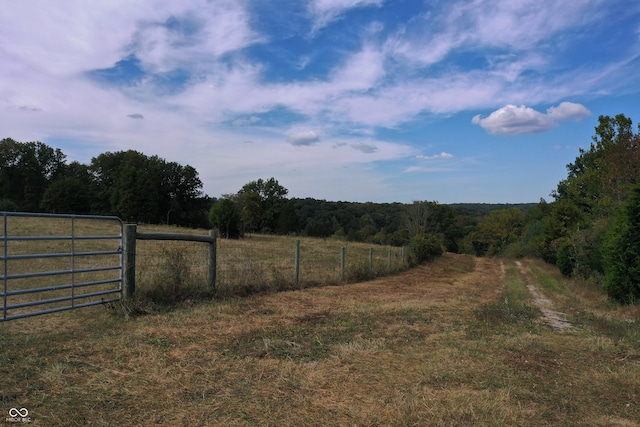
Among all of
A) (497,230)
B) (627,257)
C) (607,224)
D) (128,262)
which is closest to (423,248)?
(607,224)

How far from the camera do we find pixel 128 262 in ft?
22.9

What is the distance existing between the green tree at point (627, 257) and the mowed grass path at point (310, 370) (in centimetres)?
386

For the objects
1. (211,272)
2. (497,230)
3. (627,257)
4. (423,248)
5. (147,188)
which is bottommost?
(497,230)

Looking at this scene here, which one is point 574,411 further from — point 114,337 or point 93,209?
point 93,209

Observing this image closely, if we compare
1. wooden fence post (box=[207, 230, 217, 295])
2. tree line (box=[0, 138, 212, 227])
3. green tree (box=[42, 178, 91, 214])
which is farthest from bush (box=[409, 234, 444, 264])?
green tree (box=[42, 178, 91, 214])

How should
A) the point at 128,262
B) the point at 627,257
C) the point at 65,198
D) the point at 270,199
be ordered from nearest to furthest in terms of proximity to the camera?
the point at 128,262 → the point at 627,257 → the point at 65,198 → the point at 270,199

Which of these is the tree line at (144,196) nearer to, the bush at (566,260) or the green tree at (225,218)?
the green tree at (225,218)

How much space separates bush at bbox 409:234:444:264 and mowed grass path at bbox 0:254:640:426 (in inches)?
665

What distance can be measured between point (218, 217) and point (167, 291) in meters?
24.2

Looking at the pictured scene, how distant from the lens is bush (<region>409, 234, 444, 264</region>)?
79.3ft

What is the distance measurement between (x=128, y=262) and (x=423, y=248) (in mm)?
20152

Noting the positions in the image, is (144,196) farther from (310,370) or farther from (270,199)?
(310,370)

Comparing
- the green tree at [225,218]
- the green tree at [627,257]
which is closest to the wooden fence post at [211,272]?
the green tree at [627,257]

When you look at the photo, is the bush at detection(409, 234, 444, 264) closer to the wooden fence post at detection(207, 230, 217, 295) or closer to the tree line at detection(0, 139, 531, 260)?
the wooden fence post at detection(207, 230, 217, 295)
